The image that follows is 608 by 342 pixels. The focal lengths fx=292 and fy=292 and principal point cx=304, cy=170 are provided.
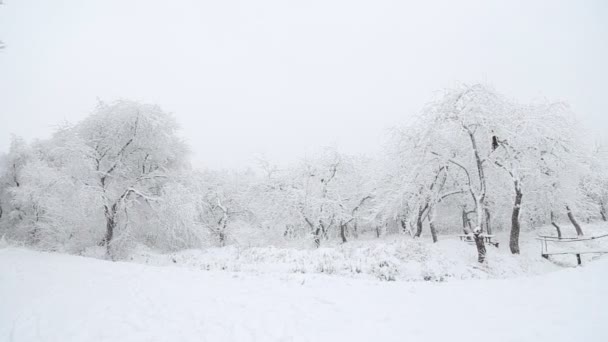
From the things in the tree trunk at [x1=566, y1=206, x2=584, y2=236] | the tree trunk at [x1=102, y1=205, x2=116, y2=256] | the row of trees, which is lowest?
the tree trunk at [x1=566, y1=206, x2=584, y2=236]

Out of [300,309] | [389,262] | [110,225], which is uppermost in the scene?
[110,225]

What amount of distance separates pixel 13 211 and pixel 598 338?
46.4 metres

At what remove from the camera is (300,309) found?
8.06 meters

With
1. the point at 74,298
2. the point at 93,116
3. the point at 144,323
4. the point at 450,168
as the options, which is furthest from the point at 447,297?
the point at 93,116

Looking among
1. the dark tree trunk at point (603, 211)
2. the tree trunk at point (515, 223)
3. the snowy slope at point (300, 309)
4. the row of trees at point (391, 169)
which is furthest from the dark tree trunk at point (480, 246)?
the dark tree trunk at point (603, 211)

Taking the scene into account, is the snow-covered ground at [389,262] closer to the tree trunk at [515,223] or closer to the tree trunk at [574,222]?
the tree trunk at [515,223]

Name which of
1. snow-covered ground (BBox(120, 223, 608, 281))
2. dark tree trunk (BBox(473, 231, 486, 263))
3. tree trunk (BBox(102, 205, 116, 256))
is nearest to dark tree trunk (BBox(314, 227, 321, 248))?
snow-covered ground (BBox(120, 223, 608, 281))

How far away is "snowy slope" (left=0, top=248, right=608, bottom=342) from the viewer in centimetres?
675

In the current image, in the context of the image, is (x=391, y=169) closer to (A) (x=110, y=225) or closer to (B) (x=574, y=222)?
(B) (x=574, y=222)

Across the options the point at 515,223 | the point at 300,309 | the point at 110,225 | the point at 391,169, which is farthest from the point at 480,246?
the point at 110,225

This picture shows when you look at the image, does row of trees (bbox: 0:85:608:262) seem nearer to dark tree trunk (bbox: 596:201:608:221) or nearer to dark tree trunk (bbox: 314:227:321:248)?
dark tree trunk (bbox: 314:227:321:248)

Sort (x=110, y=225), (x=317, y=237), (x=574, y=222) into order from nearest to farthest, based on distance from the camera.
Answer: (x=110, y=225) → (x=574, y=222) → (x=317, y=237)

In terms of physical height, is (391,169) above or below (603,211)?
above

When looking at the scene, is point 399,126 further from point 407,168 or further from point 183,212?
point 183,212
